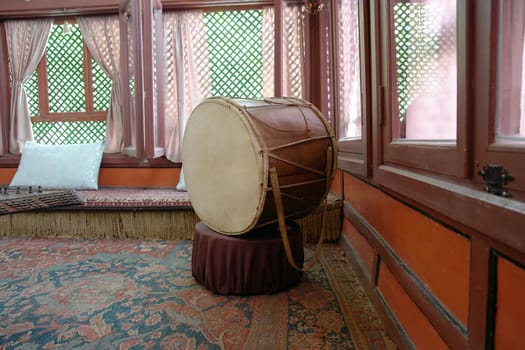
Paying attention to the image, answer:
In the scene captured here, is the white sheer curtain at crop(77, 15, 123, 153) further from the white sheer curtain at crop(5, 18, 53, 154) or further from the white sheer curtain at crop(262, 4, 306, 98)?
the white sheer curtain at crop(262, 4, 306, 98)

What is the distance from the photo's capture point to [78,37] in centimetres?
334

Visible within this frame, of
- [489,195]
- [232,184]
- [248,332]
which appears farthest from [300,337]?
[489,195]

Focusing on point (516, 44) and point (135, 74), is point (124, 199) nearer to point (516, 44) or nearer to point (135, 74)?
point (135, 74)

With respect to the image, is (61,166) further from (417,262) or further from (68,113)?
(417,262)

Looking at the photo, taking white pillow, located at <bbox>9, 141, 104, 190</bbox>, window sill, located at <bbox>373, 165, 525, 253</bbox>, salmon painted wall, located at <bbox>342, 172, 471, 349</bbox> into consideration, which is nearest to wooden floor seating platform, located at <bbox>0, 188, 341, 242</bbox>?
white pillow, located at <bbox>9, 141, 104, 190</bbox>

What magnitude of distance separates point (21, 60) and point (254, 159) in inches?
117

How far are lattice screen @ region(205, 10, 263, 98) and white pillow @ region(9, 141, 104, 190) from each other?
1.18 metres

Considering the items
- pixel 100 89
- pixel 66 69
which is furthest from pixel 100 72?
pixel 66 69

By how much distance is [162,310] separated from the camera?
1469mm

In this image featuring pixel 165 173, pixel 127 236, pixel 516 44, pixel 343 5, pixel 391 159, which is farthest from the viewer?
pixel 165 173

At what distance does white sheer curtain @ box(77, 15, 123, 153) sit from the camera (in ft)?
10.5

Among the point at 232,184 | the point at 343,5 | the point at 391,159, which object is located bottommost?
the point at 232,184

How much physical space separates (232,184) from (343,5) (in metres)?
1.36

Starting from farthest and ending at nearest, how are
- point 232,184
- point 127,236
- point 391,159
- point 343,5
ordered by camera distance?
point 127,236
point 343,5
point 232,184
point 391,159
